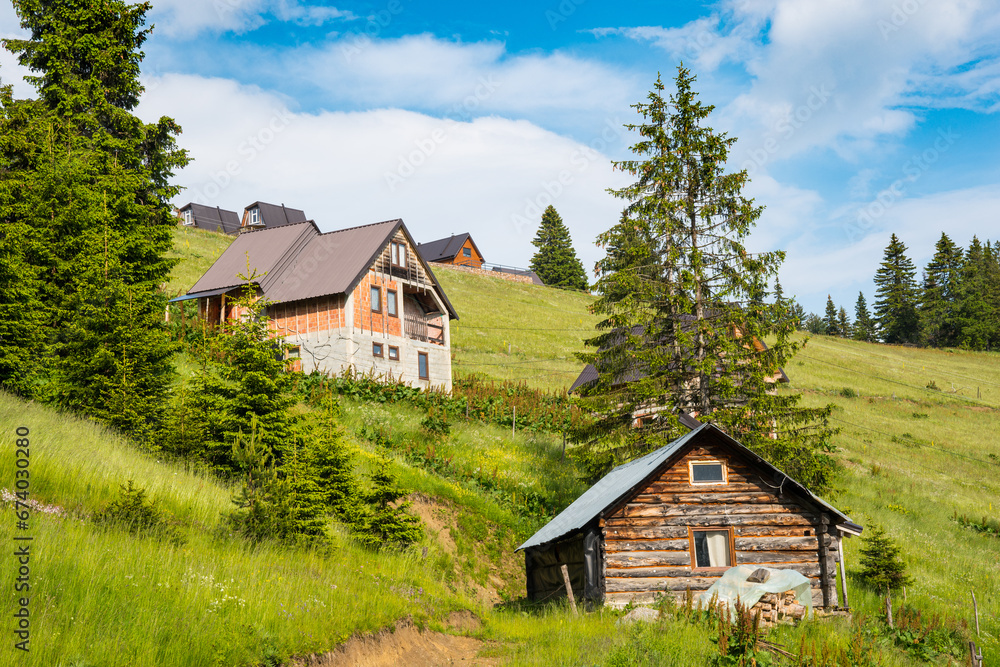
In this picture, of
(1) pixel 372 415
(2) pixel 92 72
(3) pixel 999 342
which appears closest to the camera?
(2) pixel 92 72

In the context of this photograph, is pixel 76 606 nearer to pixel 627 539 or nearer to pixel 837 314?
pixel 627 539

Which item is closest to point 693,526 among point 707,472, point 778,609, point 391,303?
point 707,472

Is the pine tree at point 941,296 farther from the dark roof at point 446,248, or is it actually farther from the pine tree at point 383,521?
the pine tree at point 383,521

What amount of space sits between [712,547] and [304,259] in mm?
28550

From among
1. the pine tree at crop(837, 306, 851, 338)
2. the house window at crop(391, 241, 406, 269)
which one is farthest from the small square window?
the pine tree at crop(837, 306, 851, 338)

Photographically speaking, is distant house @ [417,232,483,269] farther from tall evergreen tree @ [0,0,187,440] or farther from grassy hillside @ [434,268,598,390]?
tall evergreen tree @ [0,0,187,440]

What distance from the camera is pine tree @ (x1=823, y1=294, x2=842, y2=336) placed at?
436 ft

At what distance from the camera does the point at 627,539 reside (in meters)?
18.1

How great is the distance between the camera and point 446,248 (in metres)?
100

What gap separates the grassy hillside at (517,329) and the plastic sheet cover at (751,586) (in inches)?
1179

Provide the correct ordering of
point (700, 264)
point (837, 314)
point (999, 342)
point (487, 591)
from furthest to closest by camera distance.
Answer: point (837, 314)
point (999, 342)
point (700, 264)
point (487, 591)

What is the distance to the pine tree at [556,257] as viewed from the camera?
103m

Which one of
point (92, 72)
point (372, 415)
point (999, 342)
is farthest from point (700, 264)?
point (999, 342)

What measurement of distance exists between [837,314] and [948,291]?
30.4 metres
